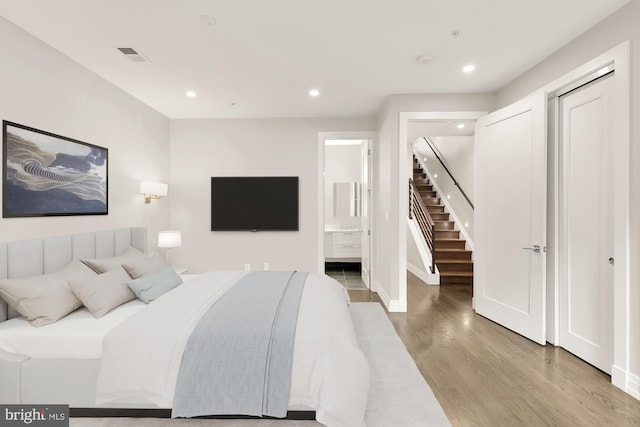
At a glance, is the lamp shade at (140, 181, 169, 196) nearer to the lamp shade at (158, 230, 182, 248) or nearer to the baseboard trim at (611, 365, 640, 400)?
the lamp shade at (158, 230, 182, 248)

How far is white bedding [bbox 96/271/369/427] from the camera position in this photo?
5.28 feet

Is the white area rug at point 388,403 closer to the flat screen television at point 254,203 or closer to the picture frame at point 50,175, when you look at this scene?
the picture frame at point 50,175

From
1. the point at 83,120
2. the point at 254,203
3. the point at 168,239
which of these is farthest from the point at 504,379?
the point at 83,120

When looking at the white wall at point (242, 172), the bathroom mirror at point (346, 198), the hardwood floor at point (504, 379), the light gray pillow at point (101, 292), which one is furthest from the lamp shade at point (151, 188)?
the bathroom mirror at point (346, 198)

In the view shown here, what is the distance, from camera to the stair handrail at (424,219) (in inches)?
204

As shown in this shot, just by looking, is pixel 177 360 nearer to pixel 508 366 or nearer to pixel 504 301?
pixel 508 366

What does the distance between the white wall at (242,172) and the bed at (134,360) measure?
98.5 inches

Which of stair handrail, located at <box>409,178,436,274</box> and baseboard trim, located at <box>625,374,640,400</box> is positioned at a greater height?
stair handrail, located at <box>409,178,436,274</box>

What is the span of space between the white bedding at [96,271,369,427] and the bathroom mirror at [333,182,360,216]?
462 centimetres

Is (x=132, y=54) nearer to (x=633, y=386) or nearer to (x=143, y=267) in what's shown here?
(x=143, y=267)

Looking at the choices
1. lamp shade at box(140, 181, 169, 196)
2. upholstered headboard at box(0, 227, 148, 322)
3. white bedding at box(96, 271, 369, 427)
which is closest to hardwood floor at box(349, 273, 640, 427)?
white bedding at box(96, 271, 369, 427)

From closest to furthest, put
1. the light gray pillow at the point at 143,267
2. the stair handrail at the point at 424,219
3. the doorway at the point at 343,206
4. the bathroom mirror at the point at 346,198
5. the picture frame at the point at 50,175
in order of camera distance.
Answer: the picture frame at the point at 50,175 < the light gray pillow at the point at 143,267 < the stair handrail at the point at 424,219 < the doorway at the point at 343,206 < the bathroom mirror at the point at 346,198

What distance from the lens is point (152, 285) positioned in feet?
8.22

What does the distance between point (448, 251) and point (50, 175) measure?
562cm
